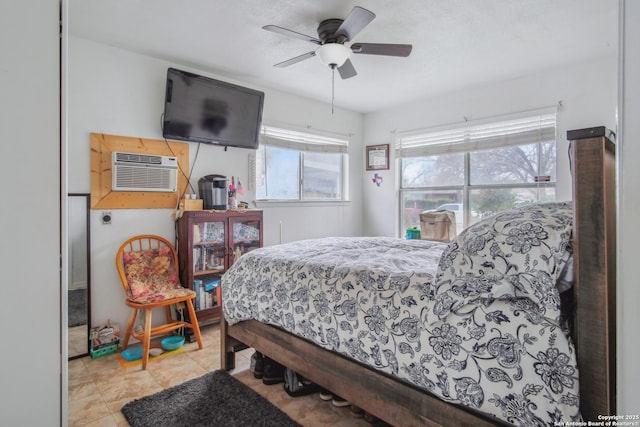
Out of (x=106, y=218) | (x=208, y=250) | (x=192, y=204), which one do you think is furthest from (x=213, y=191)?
(x=106, y=218)

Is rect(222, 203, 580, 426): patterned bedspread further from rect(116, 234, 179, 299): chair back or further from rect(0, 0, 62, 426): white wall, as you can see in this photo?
rect(116, 234, 179, 299): chair back

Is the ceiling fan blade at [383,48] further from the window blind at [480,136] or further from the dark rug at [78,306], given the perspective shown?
the dark rug at [78,306]

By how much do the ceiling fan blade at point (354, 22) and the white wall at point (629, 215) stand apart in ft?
5.49

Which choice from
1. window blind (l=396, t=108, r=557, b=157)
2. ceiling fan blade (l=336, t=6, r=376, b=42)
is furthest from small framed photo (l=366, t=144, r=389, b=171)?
ceiling fan blade (l=336, t=6, r=376, b=42)

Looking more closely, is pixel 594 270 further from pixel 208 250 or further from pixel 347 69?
pixel 208 250

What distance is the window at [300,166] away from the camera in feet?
13.1

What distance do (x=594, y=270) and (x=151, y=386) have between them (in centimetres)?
242

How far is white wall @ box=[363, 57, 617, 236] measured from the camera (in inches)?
122

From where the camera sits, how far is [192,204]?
313cm

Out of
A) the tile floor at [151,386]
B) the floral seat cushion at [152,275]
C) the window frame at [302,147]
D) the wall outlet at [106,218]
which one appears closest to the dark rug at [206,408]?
the tile floor at [151,386]

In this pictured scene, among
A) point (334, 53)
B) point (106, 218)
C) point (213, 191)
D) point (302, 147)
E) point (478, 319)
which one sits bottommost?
point (478, 319)

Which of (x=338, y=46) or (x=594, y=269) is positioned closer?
(x=594, y=269)

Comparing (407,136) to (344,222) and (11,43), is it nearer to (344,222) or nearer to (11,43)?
(344,222)

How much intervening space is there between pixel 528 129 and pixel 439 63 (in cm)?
123
